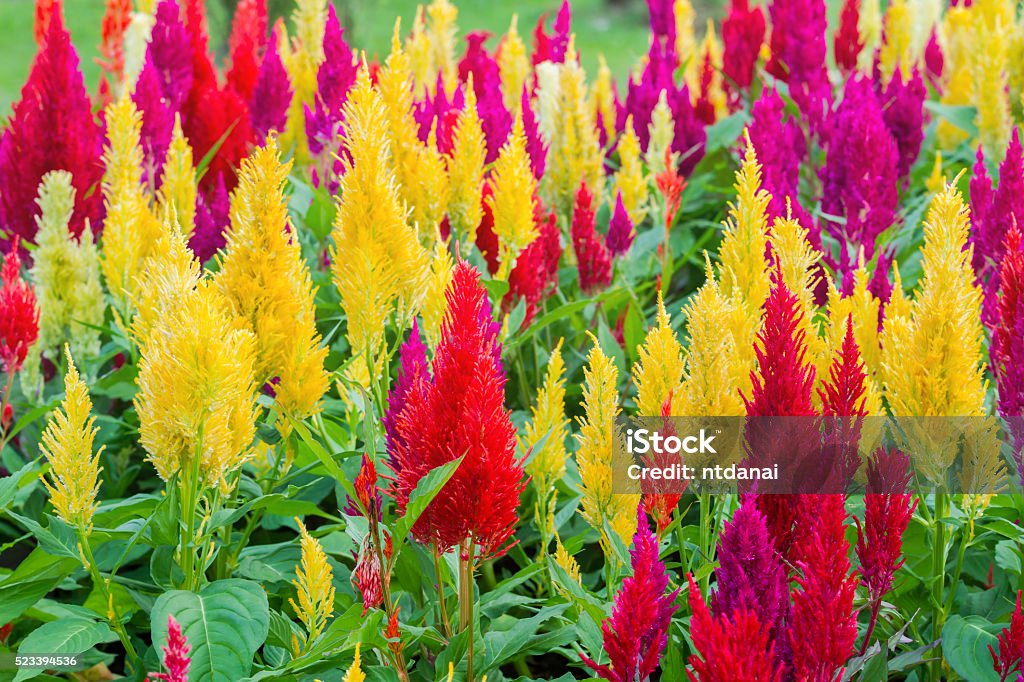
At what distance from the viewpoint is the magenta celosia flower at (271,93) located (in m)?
3.37

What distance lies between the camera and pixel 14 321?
245 cm

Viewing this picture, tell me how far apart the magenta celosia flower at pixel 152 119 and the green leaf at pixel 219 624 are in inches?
67.6

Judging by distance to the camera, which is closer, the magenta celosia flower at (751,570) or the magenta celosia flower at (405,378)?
the magenta celosia flower at (751,570)

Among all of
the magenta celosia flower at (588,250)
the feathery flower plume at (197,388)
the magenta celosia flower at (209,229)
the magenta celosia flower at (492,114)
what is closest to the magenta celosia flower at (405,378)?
the feathery flower plume at (197,388)

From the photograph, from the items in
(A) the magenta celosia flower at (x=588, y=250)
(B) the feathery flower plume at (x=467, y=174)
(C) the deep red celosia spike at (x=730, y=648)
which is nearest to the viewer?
(C) the deep red celosia spike at (x=730, y=648)

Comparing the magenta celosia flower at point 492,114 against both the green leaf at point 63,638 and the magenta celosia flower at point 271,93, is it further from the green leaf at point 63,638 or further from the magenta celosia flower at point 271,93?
the green leaf at point 63,638

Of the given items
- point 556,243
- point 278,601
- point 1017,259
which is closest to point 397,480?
point 278,601

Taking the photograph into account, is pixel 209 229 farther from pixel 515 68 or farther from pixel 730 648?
pixel 730 648

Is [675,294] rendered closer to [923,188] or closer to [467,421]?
[923,188]

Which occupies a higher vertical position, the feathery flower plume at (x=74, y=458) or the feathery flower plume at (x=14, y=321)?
the feathery flower plume at (x=14, y=321)

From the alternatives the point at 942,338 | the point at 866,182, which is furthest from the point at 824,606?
the point at 866,182

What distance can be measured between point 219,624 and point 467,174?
1.21m

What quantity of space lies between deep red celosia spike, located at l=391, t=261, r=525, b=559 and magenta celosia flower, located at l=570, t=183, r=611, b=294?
1247mm

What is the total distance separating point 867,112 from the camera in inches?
115
